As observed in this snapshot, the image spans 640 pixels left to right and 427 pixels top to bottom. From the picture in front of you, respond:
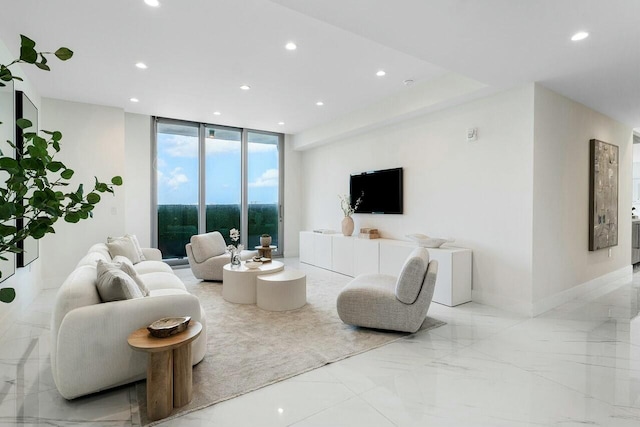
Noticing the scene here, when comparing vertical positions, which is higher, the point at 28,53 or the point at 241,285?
the point at 28,53

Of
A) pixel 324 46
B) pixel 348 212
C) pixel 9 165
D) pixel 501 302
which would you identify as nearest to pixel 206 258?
pixel 348 212

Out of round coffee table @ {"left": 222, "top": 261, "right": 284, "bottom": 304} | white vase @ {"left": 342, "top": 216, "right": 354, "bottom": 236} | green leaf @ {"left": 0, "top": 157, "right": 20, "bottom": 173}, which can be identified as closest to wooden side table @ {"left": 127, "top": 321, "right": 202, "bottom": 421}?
green leaf @ {"left": 0, "top": 157, "right": 20, "bottom": 173}

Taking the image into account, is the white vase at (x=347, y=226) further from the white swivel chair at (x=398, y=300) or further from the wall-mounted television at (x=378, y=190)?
the white swivel chair at (x=398, y=300)

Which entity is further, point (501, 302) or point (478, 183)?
point (478, 183)

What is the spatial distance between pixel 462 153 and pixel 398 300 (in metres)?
2.32

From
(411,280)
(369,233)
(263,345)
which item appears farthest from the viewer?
(369,233)

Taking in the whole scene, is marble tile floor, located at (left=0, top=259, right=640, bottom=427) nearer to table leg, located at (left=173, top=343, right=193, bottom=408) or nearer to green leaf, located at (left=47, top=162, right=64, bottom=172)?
table leg, located at (left=173, top=343, right=193, bottom=408)

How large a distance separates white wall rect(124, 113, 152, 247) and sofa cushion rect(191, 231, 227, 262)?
1.39m

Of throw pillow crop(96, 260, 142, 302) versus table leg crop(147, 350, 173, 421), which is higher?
throw pillow crop(96, 260, 142, 302)

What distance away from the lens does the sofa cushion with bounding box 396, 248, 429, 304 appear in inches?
121

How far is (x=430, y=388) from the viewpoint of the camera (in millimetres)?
2326

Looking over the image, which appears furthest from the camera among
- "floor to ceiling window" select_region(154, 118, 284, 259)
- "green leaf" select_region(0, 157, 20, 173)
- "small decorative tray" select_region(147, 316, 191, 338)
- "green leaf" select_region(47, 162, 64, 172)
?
"floor to ceiling window" select_region(154, 118, 284, 259)

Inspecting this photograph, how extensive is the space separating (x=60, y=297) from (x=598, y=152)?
6166 mm

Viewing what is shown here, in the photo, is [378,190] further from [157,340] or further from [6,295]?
[6,295]
